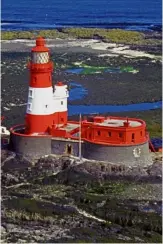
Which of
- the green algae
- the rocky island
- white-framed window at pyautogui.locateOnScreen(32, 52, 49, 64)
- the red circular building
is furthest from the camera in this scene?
the green algae

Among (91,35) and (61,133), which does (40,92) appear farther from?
(91,35)

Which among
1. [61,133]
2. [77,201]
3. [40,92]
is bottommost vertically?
[77,201]

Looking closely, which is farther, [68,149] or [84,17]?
[84,17]

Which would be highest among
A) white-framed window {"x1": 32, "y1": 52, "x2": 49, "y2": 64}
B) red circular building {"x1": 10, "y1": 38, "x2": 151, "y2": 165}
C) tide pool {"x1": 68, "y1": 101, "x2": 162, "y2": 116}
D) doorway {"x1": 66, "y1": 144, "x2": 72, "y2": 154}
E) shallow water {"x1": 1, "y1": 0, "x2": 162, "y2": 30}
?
white-framed window {"x1": 32, "y1": 52, "x2": 49, "y2": 64}

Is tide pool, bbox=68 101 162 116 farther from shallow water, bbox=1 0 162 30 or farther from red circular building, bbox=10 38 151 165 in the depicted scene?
shallow water, bbox=1 0 162 30

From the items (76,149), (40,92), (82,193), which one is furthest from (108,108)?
(82,193)

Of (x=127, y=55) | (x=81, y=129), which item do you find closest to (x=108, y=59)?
(x=127, y=55)

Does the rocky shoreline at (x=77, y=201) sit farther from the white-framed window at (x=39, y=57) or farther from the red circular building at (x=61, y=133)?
the white-framed window at (x=39, y=57)

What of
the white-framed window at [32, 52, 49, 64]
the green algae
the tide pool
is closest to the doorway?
the white-framed window at [32, 52, 49, 64]

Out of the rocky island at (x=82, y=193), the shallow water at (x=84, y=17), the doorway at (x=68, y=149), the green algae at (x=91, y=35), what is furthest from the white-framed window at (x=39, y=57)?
the shallow water at (x=84, y=17)
